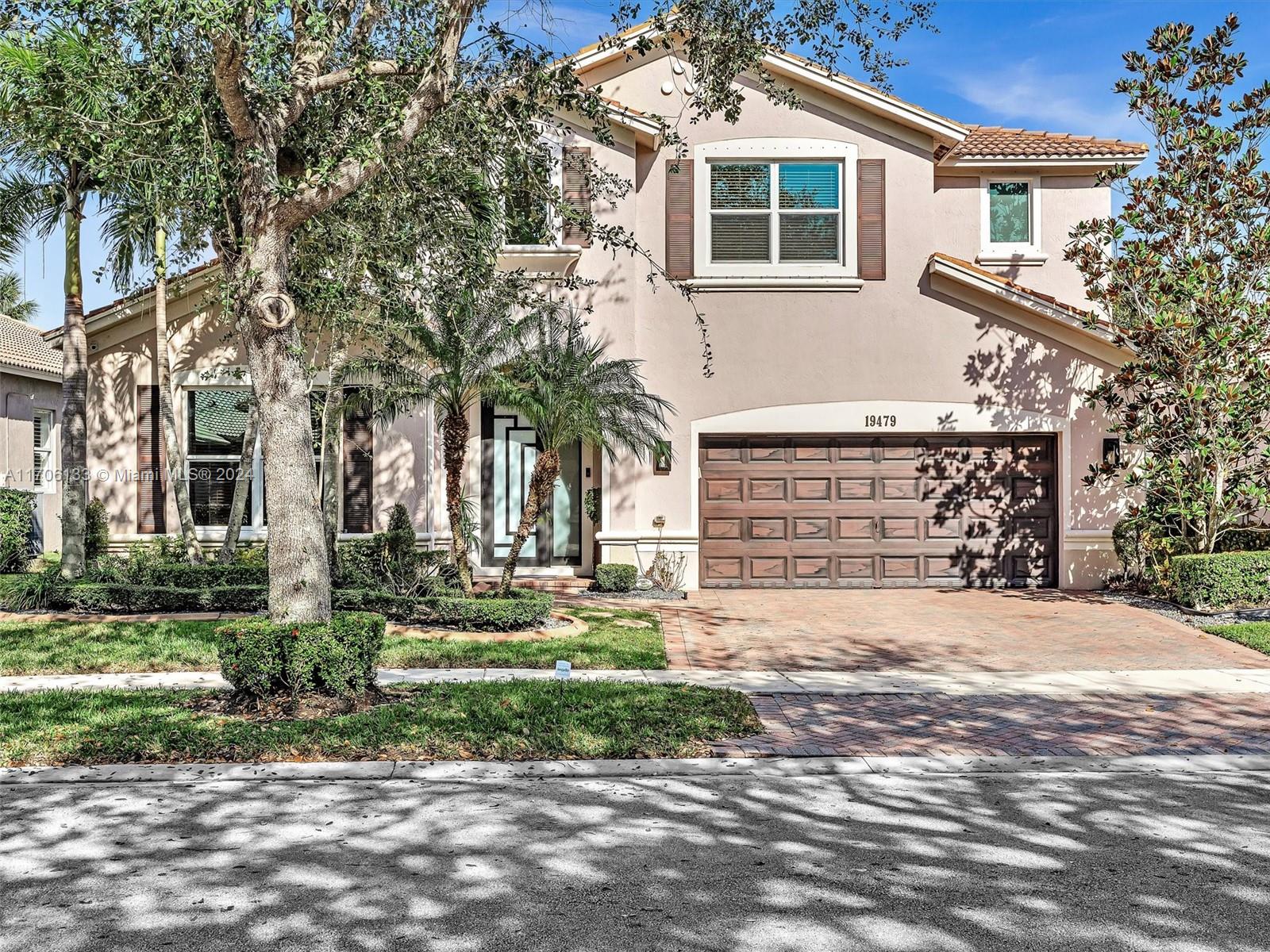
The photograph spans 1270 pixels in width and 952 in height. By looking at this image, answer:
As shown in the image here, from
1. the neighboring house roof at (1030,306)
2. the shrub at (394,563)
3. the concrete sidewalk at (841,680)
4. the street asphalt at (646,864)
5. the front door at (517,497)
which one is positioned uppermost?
the neighboring house roof at (1030,306)

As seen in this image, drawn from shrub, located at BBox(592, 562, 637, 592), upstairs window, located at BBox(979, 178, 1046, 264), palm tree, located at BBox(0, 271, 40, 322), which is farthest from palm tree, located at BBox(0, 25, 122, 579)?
palm tree, located at BBox(0, 271, 40, 322)

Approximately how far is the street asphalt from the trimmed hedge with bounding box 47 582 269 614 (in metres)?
6.59

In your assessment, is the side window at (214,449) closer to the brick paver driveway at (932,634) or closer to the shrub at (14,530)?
the shrub at (14,530)

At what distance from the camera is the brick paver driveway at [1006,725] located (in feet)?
24.9

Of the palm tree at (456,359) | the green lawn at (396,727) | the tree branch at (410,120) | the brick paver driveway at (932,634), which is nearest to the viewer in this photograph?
the green lawn at (396,727)

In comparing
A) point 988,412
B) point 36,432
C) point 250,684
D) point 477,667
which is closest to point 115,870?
point 250,684

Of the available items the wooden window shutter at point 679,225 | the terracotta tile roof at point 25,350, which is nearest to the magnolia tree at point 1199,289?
the wooden window shutter at point 679,225

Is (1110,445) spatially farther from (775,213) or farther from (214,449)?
(214,449)

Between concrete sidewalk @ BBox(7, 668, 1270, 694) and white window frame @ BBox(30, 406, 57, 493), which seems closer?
concrete sidewalk @ BBox(7, 668, 1270, 694)

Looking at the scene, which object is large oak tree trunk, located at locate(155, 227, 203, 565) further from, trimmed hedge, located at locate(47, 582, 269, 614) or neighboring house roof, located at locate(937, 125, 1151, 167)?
neighboring house roof, located at locate(937, 125, 1151, 167)

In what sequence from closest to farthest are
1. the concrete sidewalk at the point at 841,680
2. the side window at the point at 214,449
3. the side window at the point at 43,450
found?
the concrete sidewalk at the point at 841,680 < the side window at the point at 214,449 < the side window at the point at 43,450

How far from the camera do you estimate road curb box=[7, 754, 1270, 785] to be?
6.91 metres

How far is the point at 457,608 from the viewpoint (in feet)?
40.0

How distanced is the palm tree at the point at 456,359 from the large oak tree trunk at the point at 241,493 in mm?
3321
